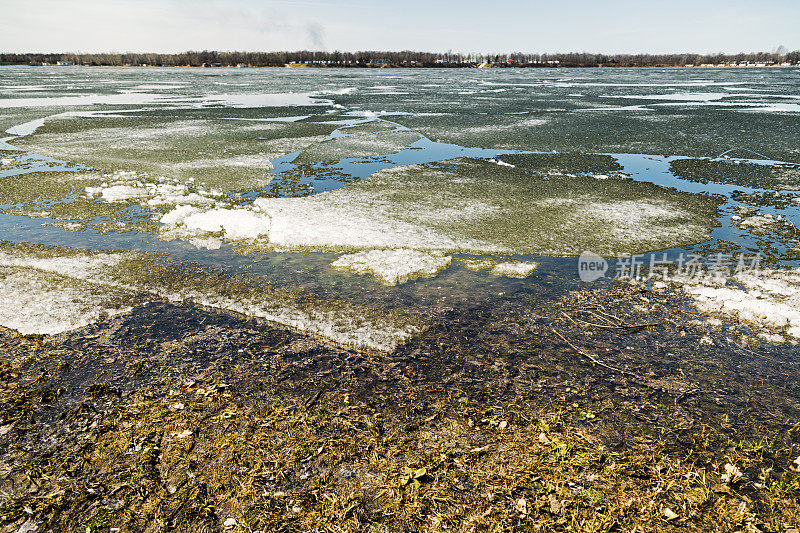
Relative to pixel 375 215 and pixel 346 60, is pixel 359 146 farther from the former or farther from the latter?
pixel 346 60

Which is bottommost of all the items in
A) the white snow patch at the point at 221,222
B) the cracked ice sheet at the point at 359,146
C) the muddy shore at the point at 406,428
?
the muddy shore at the point at 406,428

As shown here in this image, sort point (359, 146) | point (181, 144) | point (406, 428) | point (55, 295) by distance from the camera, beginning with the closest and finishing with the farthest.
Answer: point (406, 428) < point (55, 295) < point (359, 146) < point (181, 144)

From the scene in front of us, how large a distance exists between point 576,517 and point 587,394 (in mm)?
1513

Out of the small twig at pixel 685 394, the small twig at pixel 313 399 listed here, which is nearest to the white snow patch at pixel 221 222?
the small twig at pixel 313 399

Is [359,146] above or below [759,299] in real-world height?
above

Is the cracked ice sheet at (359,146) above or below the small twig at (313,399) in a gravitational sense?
above

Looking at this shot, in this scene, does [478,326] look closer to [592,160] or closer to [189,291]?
[189,291]

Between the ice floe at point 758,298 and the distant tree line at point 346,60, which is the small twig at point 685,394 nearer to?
the ice floe at point 758,298

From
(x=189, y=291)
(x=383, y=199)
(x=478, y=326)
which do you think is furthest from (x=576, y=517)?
(x=383, y=199)

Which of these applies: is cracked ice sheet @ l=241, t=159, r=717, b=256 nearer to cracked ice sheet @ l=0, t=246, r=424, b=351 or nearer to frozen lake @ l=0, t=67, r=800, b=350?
frozen lake @ l=0, t=67, r=800, b=350

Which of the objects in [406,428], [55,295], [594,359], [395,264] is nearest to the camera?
[406,428]

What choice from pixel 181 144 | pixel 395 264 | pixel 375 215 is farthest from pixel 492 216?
pixel 181 144

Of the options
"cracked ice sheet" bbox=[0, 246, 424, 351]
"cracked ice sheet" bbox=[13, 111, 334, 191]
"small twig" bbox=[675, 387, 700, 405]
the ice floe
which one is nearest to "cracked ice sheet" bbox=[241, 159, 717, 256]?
the ice floe

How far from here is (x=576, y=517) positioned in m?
3.35
